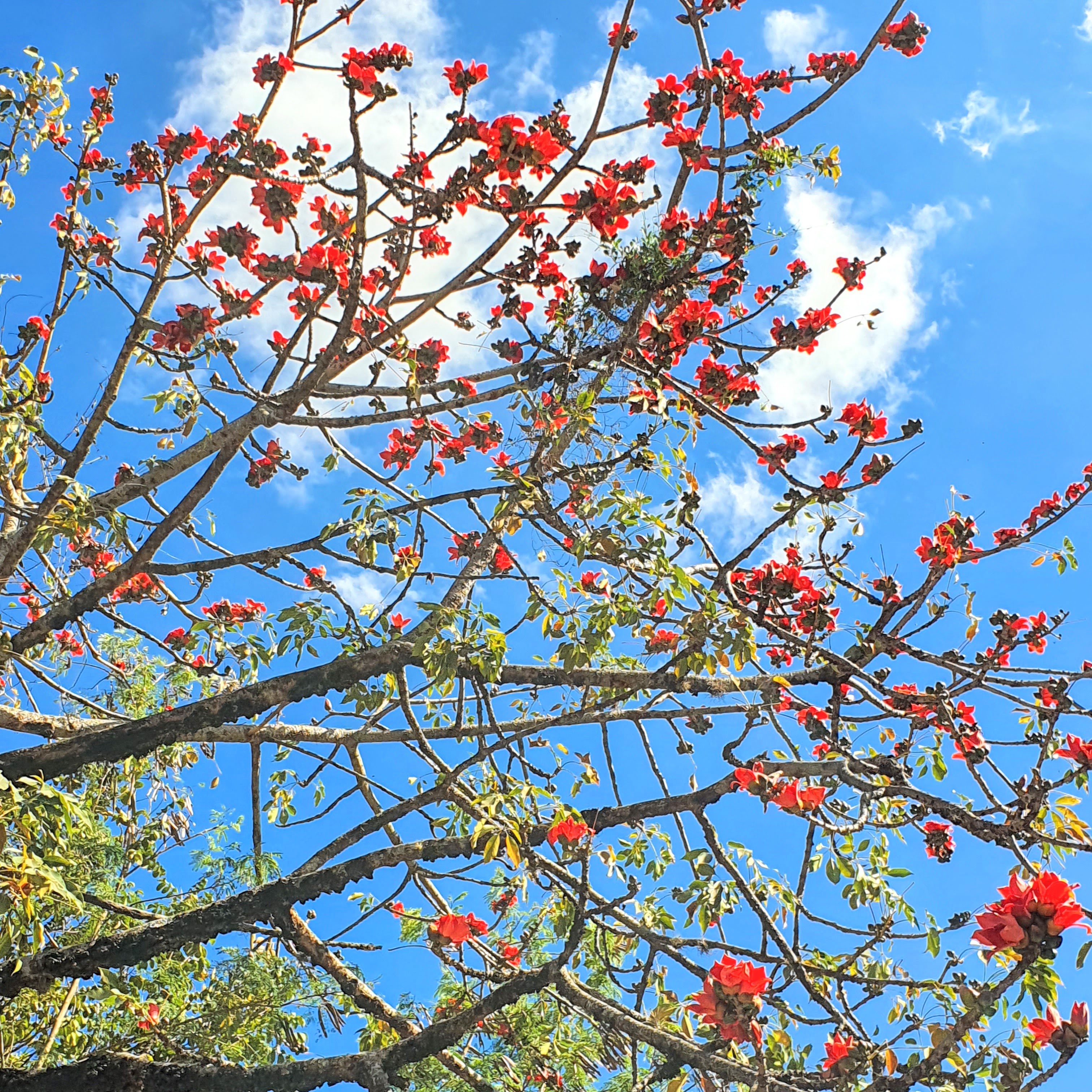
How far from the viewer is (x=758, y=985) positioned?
8.05ft

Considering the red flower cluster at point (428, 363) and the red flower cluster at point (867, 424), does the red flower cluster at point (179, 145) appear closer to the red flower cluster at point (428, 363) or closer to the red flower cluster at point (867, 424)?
the red flower cluster at point (428, 363)

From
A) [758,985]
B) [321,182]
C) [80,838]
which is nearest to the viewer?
[758,985]

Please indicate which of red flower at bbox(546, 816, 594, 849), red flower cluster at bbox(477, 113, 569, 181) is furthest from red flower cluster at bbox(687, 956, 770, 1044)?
red flower cluster at bbox(477, 113, 569, 181)

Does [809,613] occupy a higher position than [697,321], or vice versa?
[697,321]

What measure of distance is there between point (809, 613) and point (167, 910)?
A: 13.5 ft

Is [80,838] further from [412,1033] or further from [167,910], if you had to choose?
[412,1033]

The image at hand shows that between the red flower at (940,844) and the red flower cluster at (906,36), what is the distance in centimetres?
385

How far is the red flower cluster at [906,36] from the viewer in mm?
4855

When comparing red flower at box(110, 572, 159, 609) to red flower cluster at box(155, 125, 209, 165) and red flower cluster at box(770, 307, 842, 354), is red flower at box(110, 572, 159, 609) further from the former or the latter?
red flower cluster at box(770, 307, 842, 354)

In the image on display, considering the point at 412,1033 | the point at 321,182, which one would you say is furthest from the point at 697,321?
the point at 412,1033

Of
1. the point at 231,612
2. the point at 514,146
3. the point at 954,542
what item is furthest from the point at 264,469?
the point at 954,542

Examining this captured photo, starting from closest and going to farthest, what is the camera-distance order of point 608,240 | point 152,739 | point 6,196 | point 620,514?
point 620,514, point 152,739, point 608,240, point 6,196

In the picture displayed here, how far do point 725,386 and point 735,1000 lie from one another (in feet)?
10.6

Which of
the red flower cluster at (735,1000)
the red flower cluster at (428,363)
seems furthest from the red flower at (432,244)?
the red flower cluster at (735,1000)
